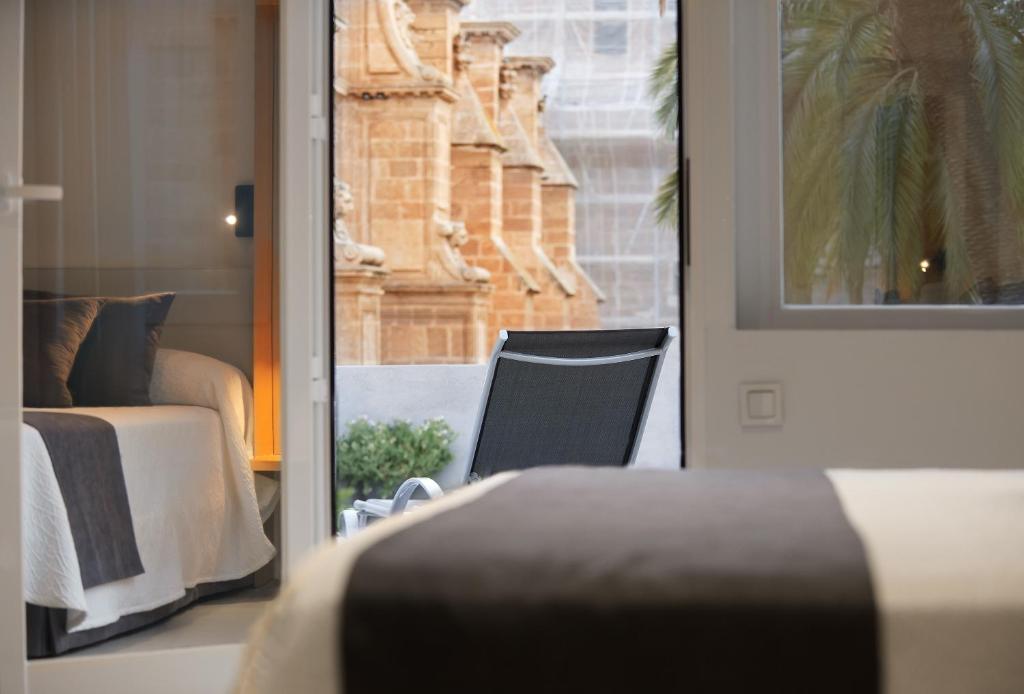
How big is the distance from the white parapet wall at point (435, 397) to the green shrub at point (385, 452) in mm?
171

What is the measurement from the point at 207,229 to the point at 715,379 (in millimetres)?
1282

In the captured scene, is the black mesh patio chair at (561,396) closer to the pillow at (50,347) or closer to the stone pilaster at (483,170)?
the pillow at (50,347)

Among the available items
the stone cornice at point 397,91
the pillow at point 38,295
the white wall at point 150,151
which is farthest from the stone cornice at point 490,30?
the pillow at point 38,295

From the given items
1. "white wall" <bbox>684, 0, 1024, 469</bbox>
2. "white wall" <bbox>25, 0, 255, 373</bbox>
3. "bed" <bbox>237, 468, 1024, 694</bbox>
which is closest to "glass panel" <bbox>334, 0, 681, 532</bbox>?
"white wall" <bbox>25, 0, 255, 373</bbox>

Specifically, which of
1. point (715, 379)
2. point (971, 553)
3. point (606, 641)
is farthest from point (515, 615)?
point (715, 379)

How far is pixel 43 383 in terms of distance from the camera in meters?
2.90

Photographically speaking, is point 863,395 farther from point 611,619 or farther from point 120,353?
point 611,619

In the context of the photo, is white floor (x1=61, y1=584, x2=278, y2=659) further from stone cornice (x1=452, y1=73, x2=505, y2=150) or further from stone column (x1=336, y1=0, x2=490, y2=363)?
stone cornice (x1=452, y1=73, x2=505, y2=150)

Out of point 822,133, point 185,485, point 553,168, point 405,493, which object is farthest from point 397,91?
point 822,133

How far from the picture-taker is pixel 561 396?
3.92 m

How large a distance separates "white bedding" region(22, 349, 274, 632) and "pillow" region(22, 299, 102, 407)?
0.07 meters

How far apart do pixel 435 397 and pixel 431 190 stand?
4038 millimetres

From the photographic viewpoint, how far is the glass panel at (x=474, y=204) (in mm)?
12344

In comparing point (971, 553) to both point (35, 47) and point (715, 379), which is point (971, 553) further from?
point (35, 47)
